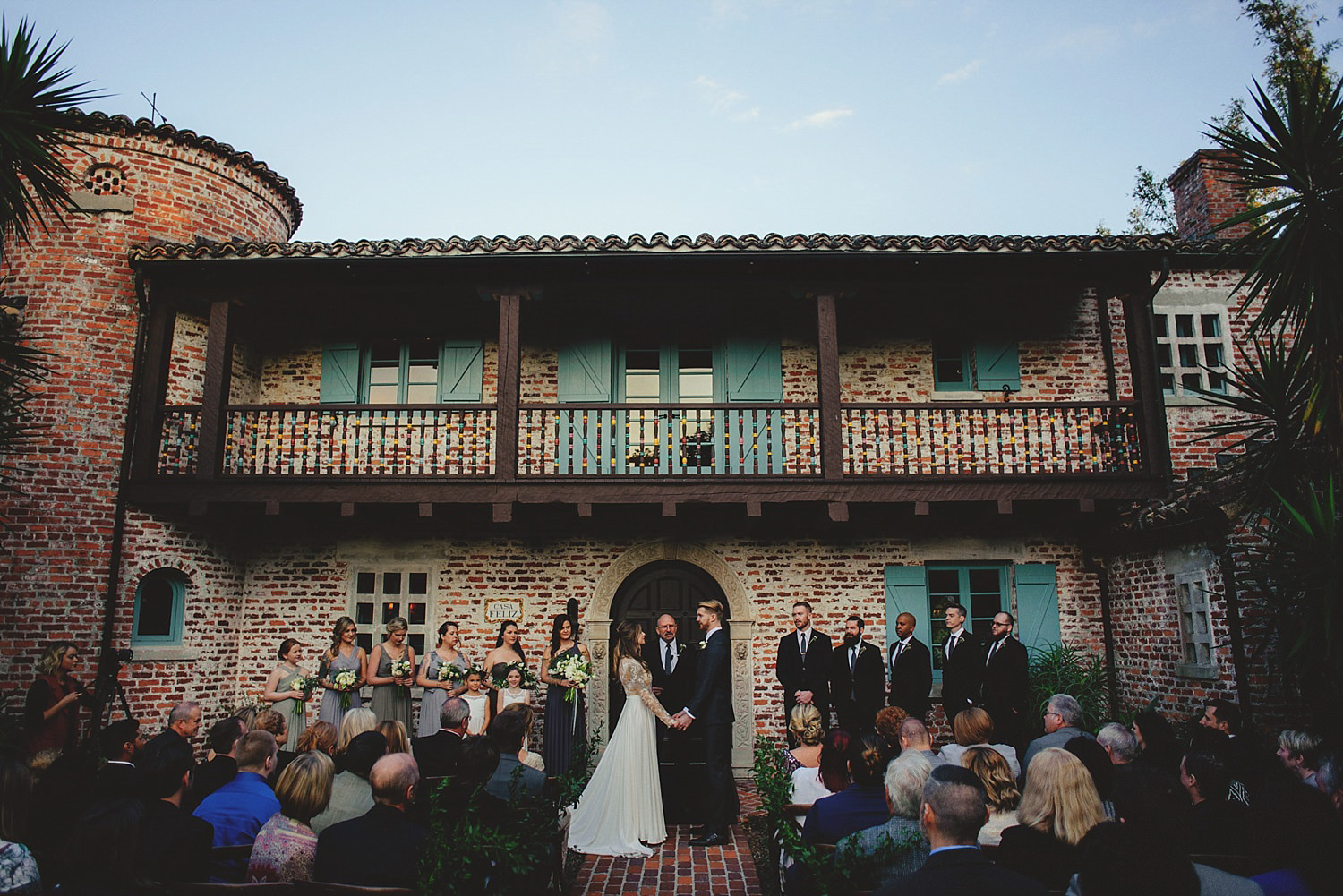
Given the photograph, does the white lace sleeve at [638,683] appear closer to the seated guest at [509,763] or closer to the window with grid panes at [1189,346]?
the seated guest at [509,763]

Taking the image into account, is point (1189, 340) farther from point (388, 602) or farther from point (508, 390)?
point (388, 602)

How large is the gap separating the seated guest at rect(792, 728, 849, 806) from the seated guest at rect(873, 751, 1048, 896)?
1656mm

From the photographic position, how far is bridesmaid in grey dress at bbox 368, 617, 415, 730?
8234 mm

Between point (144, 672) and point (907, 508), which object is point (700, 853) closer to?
point (907, 508)

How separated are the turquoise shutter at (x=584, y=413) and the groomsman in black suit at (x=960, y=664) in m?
4.02

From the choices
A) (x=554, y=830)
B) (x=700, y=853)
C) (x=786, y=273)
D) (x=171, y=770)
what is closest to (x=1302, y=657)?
(x=700, y=853)

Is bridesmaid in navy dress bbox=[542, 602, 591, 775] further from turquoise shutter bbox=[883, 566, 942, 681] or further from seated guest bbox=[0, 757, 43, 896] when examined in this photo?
seated guest bbox=[0, 757, 43, 896]

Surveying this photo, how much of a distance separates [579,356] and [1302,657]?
25.8 feet

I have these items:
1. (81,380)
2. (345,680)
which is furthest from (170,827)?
(81,380)

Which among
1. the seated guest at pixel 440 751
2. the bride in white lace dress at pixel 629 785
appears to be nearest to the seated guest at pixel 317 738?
the seated guest at pixel 440 751

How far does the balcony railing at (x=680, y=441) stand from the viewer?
9484 mm

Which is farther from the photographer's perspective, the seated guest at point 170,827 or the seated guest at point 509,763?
the seated guest at point 509,763

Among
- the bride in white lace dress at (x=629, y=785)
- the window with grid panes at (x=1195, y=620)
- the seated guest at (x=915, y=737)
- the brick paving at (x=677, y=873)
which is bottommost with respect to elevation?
the brick paving at (x=677, y=873)

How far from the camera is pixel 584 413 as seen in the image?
32.6ft
